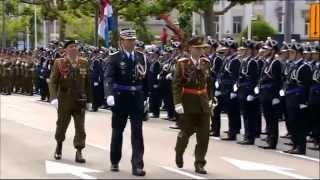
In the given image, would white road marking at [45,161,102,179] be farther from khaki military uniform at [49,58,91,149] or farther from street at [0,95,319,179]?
khaki military uniform at [49,58,91,149]

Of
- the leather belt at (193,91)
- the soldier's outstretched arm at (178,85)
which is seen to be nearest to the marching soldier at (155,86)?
the leather belt at (193,91)

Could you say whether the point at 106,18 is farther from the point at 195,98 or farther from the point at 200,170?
the point at 200,170

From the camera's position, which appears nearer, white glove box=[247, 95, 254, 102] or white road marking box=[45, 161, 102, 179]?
white road marking box=[45, 161, 102, 179]

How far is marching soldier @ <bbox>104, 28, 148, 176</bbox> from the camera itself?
10656 mm

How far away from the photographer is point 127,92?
35.3ft

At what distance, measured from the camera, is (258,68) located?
14.5 meters

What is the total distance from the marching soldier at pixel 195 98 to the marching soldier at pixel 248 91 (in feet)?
11.5

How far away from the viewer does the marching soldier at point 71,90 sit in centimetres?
1180

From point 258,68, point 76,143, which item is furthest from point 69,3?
point 76,143

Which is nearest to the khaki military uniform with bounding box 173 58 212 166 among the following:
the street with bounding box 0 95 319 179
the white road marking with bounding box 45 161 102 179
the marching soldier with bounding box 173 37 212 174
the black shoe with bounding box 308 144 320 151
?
the marching soldier with bounding box 173 37 212 174

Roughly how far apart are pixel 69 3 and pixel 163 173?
2296cm

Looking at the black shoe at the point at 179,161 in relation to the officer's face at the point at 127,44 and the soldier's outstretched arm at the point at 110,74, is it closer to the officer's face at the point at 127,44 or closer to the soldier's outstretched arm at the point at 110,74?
the soldier's outstretched arm at the point at 110,74

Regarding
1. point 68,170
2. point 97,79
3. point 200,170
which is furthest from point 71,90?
point 97,79

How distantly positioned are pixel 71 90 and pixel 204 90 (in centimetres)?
218
